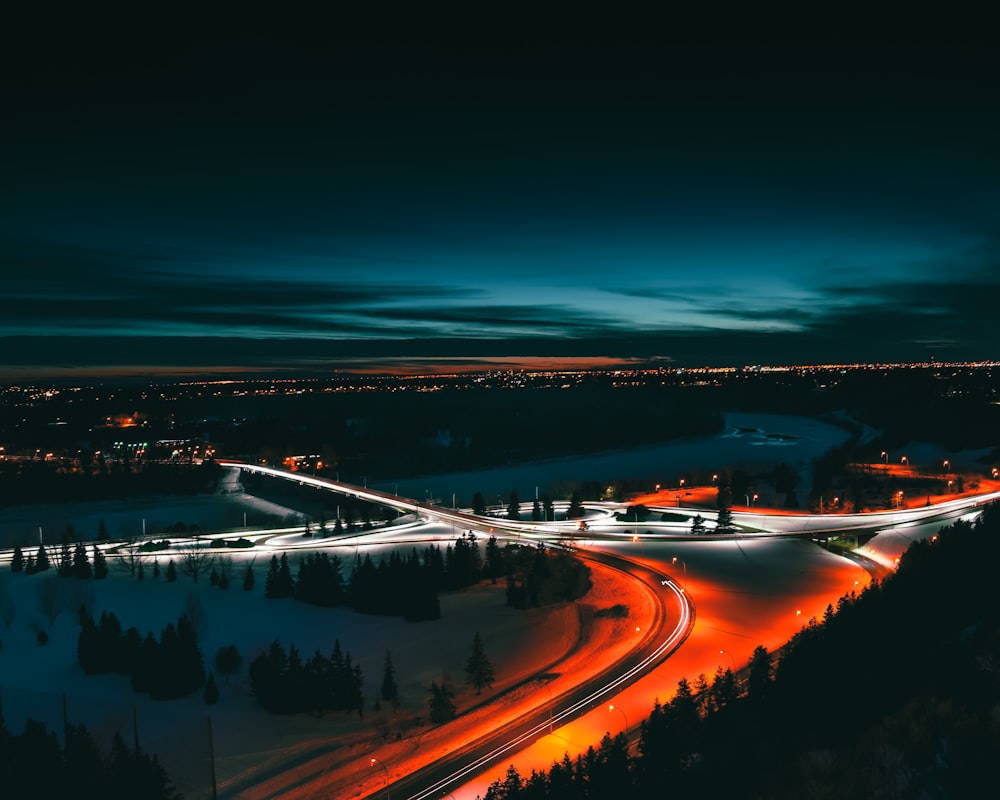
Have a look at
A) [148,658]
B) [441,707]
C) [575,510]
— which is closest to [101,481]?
[575,510]

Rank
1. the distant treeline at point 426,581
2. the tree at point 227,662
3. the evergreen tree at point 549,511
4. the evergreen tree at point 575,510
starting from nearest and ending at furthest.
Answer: the tree at point 227,662 < the distant treeline at point 426,581 < the evergreen tree at point 549,511 < the evergreen tree at point 575,510

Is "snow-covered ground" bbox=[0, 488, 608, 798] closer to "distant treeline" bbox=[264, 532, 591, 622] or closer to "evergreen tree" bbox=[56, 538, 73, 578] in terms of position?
"evergreen tree" bbox=[56, 538, 73, 578]

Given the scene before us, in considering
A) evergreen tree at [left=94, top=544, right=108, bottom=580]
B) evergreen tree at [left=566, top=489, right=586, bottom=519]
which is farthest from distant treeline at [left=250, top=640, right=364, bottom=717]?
evergreen tree at [left=566, top=489, right=586, bottom=519]

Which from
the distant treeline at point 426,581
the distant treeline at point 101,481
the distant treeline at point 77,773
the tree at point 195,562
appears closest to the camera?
the distant treeline at point 77,773

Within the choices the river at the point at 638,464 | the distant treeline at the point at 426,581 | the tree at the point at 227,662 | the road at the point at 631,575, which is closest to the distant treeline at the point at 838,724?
the road at the point at 631,575

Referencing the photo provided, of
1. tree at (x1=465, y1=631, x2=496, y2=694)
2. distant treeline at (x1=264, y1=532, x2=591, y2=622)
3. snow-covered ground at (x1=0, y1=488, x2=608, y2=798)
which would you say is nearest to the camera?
snow-covered ground at (x1=0, y1=488, x2=608, y2=798)

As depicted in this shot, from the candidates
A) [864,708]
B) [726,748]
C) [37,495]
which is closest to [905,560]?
[864,708]

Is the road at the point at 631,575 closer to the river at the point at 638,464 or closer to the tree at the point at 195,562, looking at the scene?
the river at the point at 638,464
